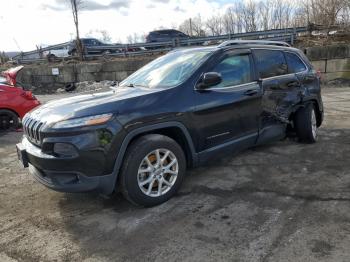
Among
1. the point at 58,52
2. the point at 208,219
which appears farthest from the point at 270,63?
the point at 58,52

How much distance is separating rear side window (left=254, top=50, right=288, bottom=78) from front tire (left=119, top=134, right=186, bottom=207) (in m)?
1.88

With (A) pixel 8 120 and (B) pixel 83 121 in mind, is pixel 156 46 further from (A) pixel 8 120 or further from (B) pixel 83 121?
(B) pixel 83 121

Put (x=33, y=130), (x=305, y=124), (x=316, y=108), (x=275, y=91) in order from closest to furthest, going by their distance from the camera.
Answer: (x=33, y=130) < (x=275, y=91) < (x=305, y=124) < (x=316, y=108)

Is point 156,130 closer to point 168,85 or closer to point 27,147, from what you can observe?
point 168,85

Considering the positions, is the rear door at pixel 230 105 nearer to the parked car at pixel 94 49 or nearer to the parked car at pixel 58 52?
the parked car at pixel 94 49

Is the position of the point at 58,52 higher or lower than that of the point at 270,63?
higher

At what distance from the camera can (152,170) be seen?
3.68 metres

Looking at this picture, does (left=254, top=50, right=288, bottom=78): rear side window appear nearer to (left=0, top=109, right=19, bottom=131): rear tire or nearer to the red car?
→ the red car

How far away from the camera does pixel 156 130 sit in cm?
379

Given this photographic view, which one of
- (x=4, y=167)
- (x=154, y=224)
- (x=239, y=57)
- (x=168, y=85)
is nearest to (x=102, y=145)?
(x=154, y=224)

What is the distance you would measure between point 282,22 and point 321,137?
90.1 ft

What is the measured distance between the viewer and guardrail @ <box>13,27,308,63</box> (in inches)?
631

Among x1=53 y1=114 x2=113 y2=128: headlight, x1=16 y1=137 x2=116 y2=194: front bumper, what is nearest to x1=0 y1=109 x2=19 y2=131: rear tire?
x1=16 y1=137 x2=116 y2=194: front bumper

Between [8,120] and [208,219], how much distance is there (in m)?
6.53
